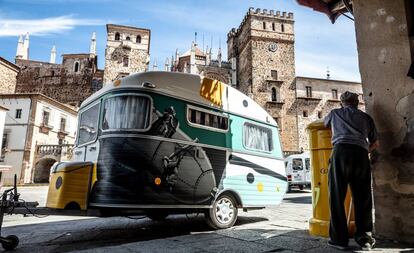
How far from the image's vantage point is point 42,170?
3269 cm

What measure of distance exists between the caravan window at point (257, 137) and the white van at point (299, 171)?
1164 centimetres

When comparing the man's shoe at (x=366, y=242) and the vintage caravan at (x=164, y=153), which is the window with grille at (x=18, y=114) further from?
the man's shoe at (x=366, y=242)

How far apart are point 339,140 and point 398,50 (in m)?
1.60

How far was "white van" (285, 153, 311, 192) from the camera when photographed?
17969 mm

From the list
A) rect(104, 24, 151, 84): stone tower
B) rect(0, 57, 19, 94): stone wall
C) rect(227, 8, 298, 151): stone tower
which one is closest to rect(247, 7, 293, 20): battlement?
rect(227, 8, 298, 151): stone tower

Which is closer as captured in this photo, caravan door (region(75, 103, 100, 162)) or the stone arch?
caravan door (region(75, 103, 100, 162))

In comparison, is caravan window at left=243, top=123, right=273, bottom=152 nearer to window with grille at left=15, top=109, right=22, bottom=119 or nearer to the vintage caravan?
the vintage caravan

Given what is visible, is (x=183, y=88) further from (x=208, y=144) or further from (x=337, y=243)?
(x=337, y=243)

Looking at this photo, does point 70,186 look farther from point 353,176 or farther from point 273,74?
point 273,74

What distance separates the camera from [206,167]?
561 cm

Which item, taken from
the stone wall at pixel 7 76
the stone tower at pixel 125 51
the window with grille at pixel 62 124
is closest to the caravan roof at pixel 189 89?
the window with grille at pixel 62 124

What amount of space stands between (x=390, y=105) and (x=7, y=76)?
45.9m

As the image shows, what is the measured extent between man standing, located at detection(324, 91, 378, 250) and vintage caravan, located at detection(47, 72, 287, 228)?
2522 mm

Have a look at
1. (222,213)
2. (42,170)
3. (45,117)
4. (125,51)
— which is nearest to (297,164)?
(222,213)
